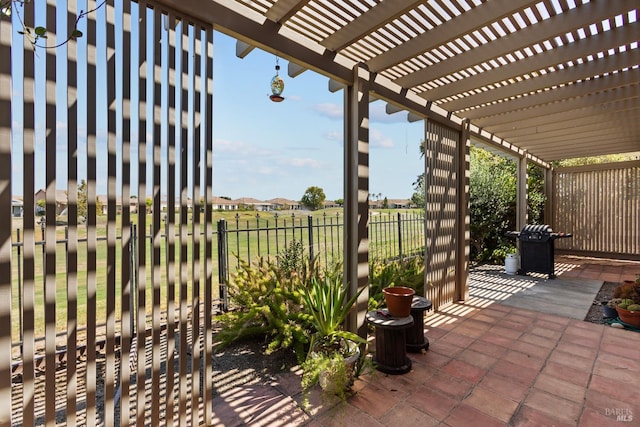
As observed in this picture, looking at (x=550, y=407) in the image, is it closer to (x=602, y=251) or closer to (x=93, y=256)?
(x=93, y=256)

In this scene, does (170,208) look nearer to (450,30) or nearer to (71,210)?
(71,210)

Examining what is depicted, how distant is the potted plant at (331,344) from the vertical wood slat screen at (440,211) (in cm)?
158

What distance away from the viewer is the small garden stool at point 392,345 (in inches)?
98.7

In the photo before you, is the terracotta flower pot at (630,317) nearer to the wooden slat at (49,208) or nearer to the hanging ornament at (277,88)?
the hanging ornament at (277,88)

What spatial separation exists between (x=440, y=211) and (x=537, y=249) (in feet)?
11.2

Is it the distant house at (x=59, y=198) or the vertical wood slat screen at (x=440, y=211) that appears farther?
the vertical wood slat screen at (x=440, y=211)

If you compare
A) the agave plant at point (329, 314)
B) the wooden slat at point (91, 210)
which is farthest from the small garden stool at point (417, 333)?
the wooden slat at point (91, 210)

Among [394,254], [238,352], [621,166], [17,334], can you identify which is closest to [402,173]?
[394,254]

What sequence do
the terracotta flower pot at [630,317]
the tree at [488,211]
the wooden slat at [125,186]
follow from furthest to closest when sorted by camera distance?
the tree at [488,211] < the terracotta flower pot at [630,317] < the wooden slat at [125,186]

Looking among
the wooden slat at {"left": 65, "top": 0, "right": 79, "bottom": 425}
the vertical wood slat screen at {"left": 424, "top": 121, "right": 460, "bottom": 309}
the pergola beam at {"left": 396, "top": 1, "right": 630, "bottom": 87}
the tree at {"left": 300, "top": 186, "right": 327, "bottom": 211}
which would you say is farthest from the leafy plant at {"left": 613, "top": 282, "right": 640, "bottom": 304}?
the wooden slat at {"left": 65, "top": 0, "right": 79, "bottom": 425}

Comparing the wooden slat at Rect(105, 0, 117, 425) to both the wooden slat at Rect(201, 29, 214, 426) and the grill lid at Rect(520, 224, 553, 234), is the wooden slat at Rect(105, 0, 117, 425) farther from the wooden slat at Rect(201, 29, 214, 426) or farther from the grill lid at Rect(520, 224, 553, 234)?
the grill lid at Rect(520, 224, 553, 234)

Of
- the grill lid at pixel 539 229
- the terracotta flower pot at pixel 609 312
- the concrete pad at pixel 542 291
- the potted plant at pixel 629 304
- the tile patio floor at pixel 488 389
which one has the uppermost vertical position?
the grill lid at pixel 539 229

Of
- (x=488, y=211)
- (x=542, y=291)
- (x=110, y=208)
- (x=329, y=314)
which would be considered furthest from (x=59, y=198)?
(x=488, y=211)

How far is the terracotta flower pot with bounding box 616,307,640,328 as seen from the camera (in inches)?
136
